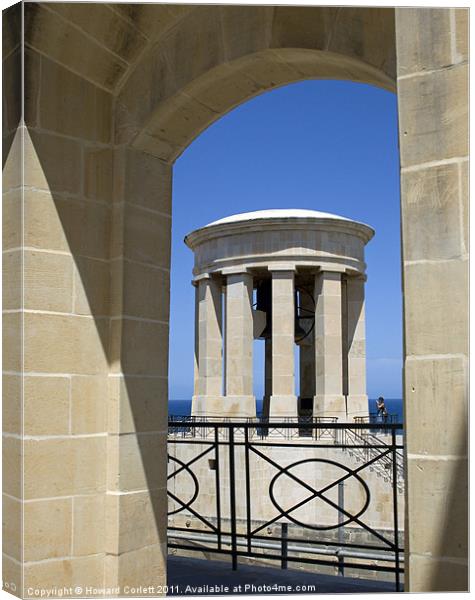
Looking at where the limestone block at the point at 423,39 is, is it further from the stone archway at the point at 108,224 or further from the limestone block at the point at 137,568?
the limestone block at the point at 137,568

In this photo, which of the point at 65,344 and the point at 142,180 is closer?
the point at 65,344

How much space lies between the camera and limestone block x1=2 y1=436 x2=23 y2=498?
436cm

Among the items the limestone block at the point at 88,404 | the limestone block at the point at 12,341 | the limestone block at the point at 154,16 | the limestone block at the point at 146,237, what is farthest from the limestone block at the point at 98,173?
the limestone block at the point at 88,404

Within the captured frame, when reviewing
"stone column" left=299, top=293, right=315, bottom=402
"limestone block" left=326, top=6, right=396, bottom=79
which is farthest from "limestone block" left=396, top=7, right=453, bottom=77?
"stone column" left=299, top=293, right=315, bottom=402

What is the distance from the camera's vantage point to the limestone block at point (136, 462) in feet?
15.8

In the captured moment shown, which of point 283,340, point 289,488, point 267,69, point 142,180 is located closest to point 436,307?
point 267,69

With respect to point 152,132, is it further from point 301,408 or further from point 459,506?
point 301,408

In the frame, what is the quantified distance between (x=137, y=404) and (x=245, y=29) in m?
2.70

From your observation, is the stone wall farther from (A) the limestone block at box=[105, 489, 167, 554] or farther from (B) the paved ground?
(A) the limestone block at box=[105, 489, 167, 554]

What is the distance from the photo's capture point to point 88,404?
15.6 feet

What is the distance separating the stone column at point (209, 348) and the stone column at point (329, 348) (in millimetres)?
3787

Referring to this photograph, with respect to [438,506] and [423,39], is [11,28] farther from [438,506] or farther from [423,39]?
[438,506]

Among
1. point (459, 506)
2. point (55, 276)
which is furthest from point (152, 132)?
point (459, 506)

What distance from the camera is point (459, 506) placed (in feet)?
8.95
